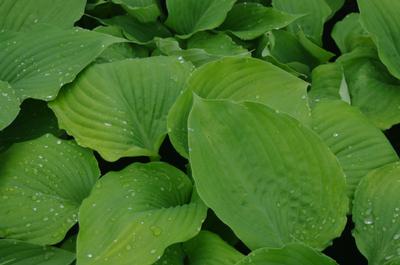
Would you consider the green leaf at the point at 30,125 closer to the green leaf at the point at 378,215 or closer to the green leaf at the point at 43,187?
the green leaf at the point at 43,187

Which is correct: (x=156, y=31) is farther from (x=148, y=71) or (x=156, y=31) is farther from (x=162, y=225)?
(x=162, y=225)

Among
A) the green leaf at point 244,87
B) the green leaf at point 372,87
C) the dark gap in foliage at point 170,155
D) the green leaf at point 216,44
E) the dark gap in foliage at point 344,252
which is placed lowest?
the dark gap in foliage at point 344,252

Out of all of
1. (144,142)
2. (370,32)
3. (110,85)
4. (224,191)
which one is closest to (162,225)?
(224,191)

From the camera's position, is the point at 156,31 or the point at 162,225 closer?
the point at 162,225

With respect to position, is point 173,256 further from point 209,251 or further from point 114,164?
point 114,164

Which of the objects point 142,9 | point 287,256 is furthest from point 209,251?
point 142,9

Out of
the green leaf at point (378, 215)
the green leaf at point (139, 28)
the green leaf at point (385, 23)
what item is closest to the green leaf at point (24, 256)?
the green leaf at point (378, 215)

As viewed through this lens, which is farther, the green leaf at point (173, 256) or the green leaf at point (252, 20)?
the green leaf at point (252, 20)
